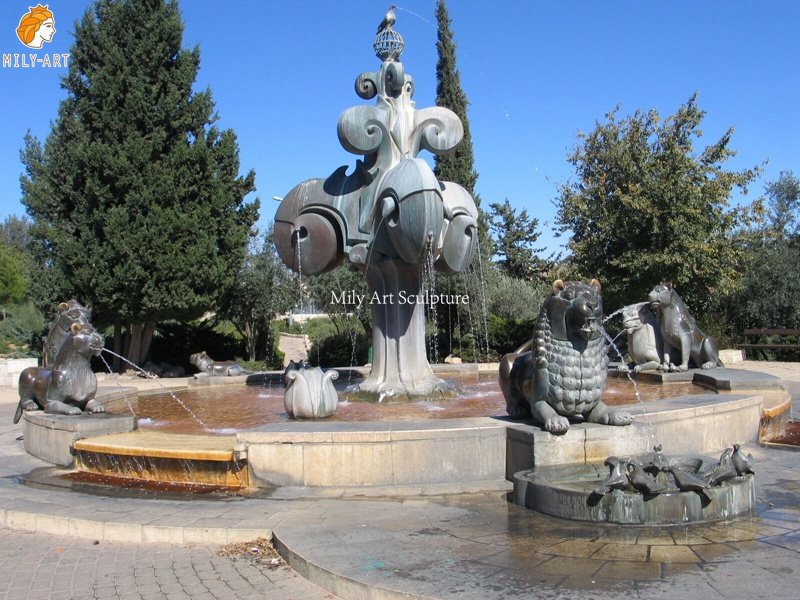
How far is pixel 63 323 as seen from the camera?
9703mm

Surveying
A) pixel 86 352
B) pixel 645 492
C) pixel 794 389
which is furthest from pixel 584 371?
pixel 794 389

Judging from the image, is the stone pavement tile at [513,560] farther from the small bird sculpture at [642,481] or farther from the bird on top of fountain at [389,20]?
the bird on top of fountain at [389,20]

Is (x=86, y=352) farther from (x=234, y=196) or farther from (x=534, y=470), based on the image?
(x=234, y=196)

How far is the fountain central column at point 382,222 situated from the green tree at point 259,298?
14799 millimetres

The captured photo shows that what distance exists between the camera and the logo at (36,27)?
18188 millimetres

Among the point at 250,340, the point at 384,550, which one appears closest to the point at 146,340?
the point at 250,340

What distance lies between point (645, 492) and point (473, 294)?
73.4ft

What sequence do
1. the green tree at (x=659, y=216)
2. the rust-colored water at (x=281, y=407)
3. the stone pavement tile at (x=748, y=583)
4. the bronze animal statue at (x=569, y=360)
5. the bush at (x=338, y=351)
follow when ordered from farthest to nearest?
the bush at (x=338, y=351) → the green tree at (x=659, y=216) → the rust-colored water at (x=281, y=407) → the bronze animal statue at (x=569, y=360) → the stone pavement tile at (x=748, y=583)

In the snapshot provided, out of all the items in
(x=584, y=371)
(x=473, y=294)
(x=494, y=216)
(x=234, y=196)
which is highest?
(x=494, y=216)

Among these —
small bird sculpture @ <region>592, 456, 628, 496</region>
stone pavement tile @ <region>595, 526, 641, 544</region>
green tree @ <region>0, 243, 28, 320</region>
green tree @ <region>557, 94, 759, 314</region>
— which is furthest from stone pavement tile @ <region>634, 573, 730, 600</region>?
green tree @ <region>0, 243, 28, 320</region>

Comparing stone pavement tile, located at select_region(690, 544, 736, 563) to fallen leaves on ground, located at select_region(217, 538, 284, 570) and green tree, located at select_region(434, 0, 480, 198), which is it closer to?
fallen leaves on ground, located at select_region(217, 538, 284, 570)

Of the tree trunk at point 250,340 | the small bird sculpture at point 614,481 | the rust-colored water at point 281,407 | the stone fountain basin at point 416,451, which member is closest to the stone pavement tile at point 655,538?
the small bird sculpture at point 614,481

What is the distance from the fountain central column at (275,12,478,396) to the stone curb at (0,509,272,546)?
206 inches

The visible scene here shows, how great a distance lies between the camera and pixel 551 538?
503 cm
